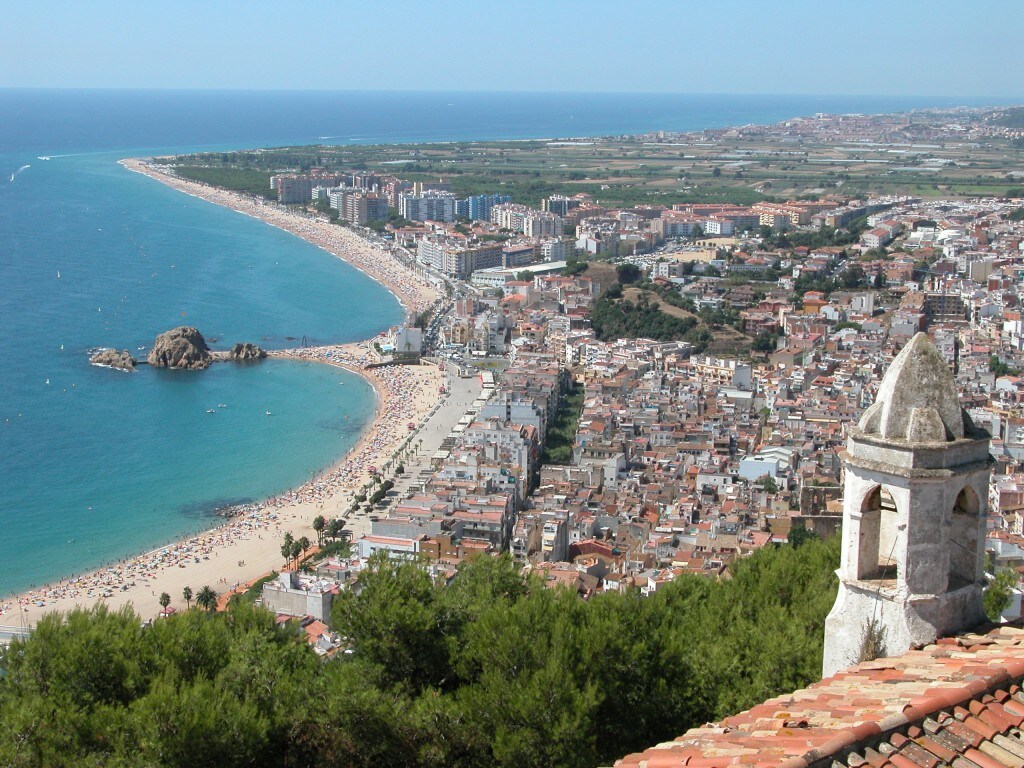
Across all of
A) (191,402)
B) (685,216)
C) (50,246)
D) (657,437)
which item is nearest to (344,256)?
(50,246)

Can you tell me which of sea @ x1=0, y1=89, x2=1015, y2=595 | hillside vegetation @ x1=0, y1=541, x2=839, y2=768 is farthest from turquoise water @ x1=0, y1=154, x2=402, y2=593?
hillside vegetation @ x1=0, y1=541, x2=839, y2=768

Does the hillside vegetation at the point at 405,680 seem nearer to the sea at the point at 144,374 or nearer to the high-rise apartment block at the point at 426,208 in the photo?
the sea at the point at 144,374

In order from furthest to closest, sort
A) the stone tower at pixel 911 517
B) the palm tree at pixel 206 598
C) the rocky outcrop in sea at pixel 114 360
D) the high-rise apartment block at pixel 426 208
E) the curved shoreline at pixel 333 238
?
the high-rise apartment block at pixel 426 208 < the curved shoreline at pixel 333 238 < the rocky outcrop in sea at pixel 114 360 < the palm tree at pixel 206 598 < the stone tower at pixel 911 517

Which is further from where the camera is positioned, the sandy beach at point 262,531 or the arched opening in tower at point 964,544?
the sandy beach at point 262,531

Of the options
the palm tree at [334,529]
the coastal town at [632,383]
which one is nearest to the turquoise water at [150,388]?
the coastal town at [632,383]

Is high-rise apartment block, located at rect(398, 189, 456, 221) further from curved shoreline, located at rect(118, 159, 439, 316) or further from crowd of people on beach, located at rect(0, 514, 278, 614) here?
crowd of people on beach, located at rect(0, 514, 278, 614)

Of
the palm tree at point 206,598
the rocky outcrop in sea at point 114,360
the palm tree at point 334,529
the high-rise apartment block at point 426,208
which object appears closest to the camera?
the palm tree at point 206,598

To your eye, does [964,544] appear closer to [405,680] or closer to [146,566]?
[405,680]

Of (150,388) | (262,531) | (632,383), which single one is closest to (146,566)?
(262,531)
